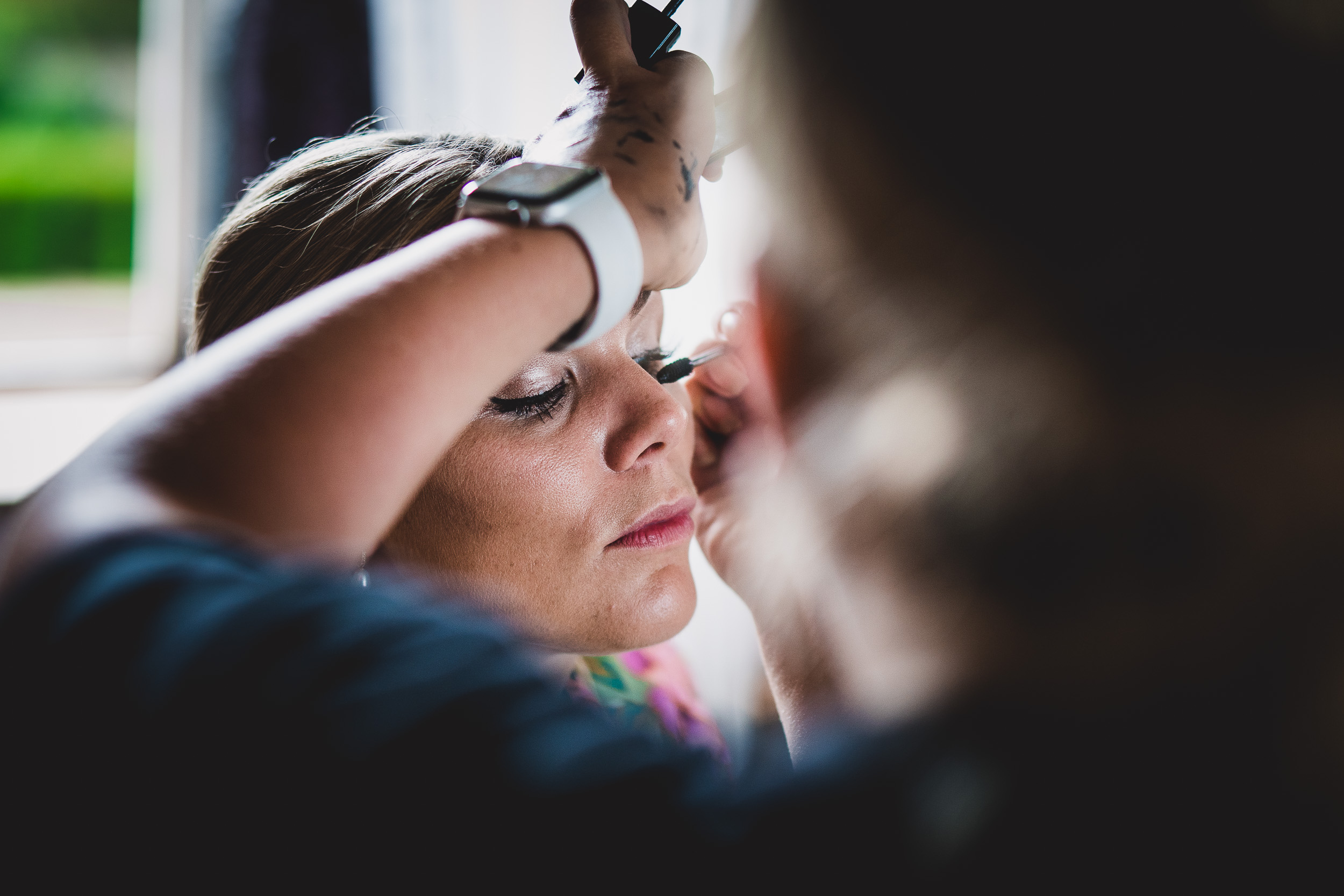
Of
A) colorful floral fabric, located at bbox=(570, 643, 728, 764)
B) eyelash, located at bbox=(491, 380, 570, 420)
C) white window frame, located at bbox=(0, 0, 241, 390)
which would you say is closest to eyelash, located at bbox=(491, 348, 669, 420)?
eyelash, located at bbox=(491, 380, 570, 420)

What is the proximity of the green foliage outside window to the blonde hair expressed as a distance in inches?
56.3

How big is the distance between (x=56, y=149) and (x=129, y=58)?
305mm

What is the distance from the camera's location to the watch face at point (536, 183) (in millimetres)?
397

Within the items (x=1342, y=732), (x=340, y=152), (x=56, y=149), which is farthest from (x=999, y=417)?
(x=56, y=149)

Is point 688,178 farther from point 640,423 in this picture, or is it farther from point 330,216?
point 330,216

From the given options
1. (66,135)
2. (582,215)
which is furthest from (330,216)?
(66,135)

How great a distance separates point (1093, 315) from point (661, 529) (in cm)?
54

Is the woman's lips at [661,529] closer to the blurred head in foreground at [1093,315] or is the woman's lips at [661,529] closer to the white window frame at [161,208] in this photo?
the blurred head in foreground at [1093,315]

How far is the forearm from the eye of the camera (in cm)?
29

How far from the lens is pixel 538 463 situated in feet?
2.49

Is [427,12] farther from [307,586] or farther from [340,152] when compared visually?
[307,586]

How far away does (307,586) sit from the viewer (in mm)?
273

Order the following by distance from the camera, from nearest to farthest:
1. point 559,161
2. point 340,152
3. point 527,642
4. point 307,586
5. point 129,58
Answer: point 307,586 < point 559,161 < point 527,642 < point 340,152 < point 129,58

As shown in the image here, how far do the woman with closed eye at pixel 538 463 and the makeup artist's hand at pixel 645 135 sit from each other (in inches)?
11.3
